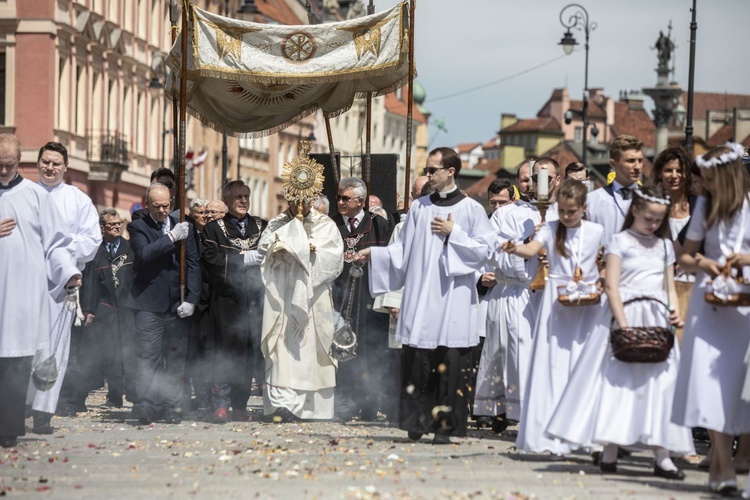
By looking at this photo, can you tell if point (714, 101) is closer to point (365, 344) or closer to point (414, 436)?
point (365, 344)

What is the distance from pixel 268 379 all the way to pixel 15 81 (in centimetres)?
3040

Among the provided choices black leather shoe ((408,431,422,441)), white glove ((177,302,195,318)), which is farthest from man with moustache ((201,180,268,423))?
black leather shoe ((408,431,422,441))

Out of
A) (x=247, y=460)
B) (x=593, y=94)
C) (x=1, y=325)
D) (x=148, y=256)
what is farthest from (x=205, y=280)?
(x=593, y=94)

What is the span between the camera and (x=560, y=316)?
35.7ft

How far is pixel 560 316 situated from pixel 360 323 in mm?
4616

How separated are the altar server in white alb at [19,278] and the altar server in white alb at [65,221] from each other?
29.7 inches

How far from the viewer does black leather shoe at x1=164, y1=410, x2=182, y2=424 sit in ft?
46.7

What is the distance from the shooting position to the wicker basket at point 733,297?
9.41m

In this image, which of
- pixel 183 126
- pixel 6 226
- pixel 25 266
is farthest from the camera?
pixel 183 126

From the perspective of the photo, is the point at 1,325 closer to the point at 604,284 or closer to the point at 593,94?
the point at 604,284

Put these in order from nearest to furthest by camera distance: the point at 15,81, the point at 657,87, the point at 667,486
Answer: the point at 667,486
the point at 15,81
the point at 657,87

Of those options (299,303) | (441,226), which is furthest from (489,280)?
(441,226)

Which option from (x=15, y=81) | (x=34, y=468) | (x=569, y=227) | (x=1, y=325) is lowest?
(x=34, y=468)

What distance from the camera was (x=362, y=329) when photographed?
1527cm
